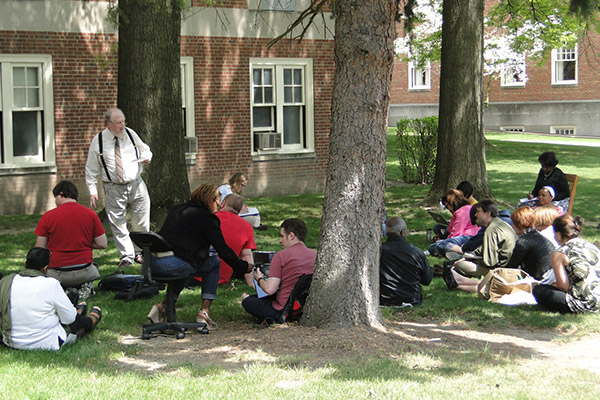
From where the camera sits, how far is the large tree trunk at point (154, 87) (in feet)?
43.3

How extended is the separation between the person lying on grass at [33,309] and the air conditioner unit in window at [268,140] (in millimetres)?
12784

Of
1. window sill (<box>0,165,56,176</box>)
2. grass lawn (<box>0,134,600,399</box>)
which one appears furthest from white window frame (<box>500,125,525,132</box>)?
grass lawn (<box>0,134,600,399</box>)

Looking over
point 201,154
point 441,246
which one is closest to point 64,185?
point 441,246

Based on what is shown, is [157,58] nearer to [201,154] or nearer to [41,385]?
[201,154]

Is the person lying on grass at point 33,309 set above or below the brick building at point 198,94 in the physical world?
below

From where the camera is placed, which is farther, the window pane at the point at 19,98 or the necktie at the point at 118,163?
the window pane at the point at 19,98

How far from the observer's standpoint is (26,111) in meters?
16.9

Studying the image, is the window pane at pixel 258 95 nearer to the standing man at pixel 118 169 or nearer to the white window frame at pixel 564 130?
the standing man at pixel 118 169

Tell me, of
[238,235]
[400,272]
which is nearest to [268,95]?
[238,235]

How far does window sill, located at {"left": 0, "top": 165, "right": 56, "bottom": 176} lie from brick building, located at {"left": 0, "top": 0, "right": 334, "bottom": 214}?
0.07ft

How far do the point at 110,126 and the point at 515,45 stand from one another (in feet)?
82.4

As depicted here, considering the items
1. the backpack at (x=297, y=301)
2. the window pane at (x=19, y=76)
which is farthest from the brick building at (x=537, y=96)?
the backpack at (x=297, y=301)

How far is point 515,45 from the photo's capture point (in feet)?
107

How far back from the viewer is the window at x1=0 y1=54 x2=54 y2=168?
1662 cm
